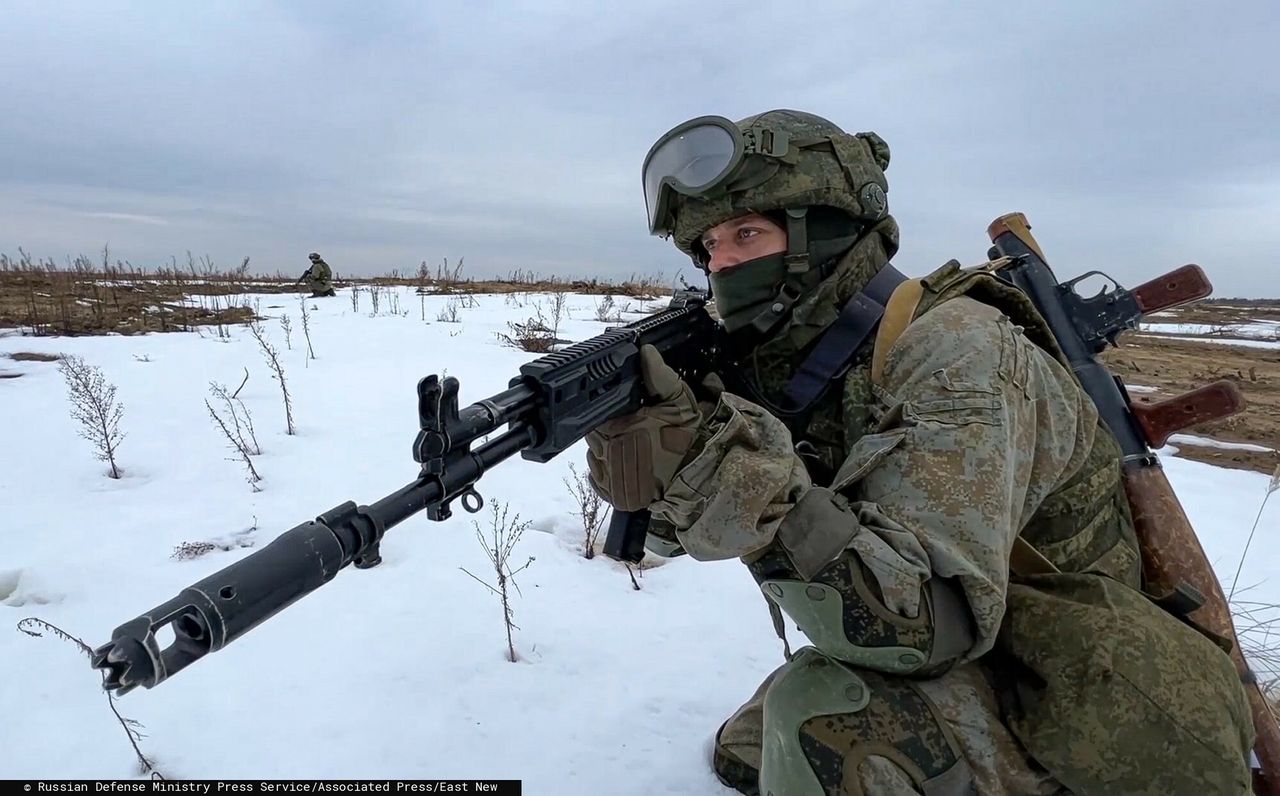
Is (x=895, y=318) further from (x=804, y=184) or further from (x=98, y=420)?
(x=98, y=420)

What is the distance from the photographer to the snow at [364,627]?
2.07 metres

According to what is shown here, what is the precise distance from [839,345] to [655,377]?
0.59 m

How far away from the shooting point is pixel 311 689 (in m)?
2.28

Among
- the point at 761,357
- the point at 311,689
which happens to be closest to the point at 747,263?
the point at 761,357

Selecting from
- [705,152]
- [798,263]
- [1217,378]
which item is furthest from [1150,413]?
[1217,378]

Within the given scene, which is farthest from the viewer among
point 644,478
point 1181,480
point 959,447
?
point 1181,480

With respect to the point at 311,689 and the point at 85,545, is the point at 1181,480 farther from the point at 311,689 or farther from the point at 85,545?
the point at 85,545

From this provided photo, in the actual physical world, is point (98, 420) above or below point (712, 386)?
below

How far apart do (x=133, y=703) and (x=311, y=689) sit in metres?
0.55

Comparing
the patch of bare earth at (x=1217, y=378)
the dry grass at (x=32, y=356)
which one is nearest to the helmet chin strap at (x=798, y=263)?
the patch of bare earth at (x=1217, y=378)

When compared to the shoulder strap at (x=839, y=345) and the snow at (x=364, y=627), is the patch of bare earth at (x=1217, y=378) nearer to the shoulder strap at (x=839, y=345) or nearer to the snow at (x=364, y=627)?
the snow at (x=364, y=627)

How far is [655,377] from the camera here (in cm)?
189

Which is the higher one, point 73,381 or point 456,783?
point 73,381

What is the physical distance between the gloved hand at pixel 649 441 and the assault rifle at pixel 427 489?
49 millimetres
